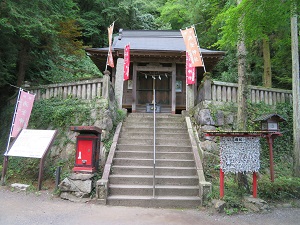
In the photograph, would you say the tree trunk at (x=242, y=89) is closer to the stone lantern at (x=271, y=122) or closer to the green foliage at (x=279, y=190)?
the stone lantern at (x=271, y=122)

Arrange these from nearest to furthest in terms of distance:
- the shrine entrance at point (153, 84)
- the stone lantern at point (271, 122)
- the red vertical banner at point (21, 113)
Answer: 1. the stone lantern at point (271, 122)
2. the red vertical banner at point (21, 113)
3. the shrine entrance at point (153, 84)

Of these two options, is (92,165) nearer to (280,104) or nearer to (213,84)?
(213,84)

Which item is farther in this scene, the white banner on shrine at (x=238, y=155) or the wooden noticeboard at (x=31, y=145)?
the wooden noticeboard at (x=31, y=145)

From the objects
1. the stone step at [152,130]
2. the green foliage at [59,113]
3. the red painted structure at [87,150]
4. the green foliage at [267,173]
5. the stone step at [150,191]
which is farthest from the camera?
the stone step at [152,130]

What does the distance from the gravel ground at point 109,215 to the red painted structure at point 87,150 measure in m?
0.92

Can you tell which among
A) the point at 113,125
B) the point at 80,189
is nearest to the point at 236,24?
the point at 113,125

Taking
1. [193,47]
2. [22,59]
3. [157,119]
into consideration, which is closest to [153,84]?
[157,119]

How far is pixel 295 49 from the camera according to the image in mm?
7156

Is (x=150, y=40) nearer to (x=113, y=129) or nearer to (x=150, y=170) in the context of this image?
(x=113, y=129)

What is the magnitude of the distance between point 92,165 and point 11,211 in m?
1.91

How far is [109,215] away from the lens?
15.0 feet

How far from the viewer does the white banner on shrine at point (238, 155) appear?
5270mm

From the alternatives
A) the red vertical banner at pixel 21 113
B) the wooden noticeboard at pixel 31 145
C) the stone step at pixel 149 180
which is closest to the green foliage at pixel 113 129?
the stone step at pixel 149 180

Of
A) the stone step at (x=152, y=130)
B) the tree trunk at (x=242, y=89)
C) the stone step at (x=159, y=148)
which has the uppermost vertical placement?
the tree trunk at (x=242, y=89)
